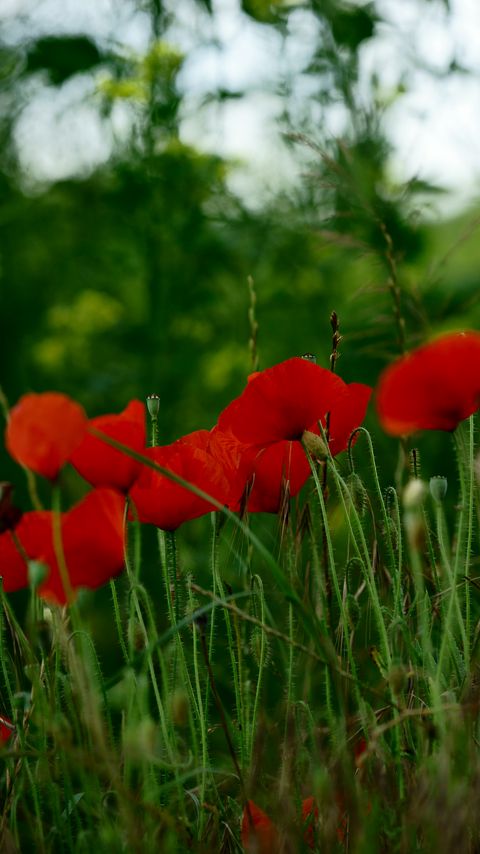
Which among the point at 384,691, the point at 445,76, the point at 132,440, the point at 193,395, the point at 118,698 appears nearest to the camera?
the point at 132,440

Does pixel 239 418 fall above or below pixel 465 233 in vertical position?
below

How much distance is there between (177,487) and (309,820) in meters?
0.30

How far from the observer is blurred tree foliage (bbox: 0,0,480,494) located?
8.87 ft

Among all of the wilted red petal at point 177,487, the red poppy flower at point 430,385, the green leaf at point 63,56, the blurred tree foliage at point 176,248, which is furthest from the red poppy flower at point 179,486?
the green leaf at point 63,56

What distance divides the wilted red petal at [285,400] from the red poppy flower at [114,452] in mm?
110

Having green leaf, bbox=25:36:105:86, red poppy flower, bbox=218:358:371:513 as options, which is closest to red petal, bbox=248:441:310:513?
red poppy flower, bbox=218:358:371:513

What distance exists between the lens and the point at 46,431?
70 cm


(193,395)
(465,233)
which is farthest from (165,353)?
(465,233)

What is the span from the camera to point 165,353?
2.86 meters

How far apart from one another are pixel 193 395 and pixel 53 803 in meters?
2.38

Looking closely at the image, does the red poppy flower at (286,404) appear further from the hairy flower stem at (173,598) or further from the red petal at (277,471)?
the hairy flower stem at (173,598)

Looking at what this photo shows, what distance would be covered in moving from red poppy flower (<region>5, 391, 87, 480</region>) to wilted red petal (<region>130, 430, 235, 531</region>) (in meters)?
0.15

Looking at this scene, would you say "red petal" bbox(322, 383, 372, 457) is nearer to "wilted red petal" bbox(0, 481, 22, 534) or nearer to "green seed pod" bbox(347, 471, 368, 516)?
"green seed pod" bbox(347, 471, 368, 516)

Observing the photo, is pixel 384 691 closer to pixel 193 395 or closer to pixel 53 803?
pixel 53 803
